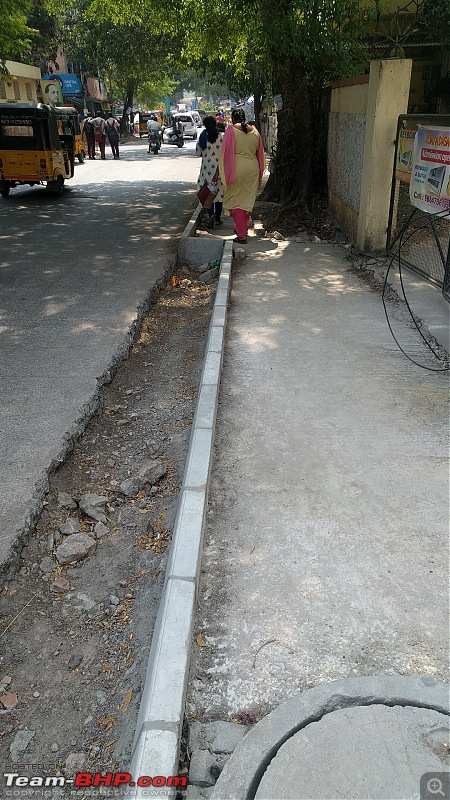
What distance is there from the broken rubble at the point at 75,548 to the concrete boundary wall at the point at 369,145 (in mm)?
6649

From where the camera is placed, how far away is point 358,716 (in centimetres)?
214

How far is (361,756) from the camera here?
6.48ft

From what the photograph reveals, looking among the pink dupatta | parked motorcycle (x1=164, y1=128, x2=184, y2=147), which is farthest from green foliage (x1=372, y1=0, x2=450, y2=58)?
parked motorcycle (x1=164, y1=128, x2=184, y2=147)

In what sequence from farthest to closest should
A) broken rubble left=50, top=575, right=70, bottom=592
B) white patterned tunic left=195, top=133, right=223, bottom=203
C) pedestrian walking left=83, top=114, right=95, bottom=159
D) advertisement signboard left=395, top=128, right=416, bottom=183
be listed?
pedestrian walking left=83, top=114, right=95, bottom=159 → white patterned tunic left=195, top=133, right=223, bottom=203 → advertisement signboard left=395, top=128, right=416, bottom=183 → broken rubble left=50, top=575, right=70, bottom=592

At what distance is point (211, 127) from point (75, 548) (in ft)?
30.1

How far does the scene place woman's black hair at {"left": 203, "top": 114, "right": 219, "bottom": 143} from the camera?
10.6m

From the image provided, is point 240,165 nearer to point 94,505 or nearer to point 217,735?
point 94,505

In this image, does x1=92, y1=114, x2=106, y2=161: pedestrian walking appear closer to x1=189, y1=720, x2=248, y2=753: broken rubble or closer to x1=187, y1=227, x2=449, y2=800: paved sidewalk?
x1=187, y1=227, x2=449, y2=800: paved sidewalk

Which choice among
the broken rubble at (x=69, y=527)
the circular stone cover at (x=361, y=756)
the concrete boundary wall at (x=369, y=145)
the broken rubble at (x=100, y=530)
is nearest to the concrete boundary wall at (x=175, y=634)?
the circular stone cover at (x=361, y=756)

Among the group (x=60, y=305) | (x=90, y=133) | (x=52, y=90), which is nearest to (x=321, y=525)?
(x=60, y=305)

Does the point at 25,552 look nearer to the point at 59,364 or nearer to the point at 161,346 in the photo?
the point at 59,364

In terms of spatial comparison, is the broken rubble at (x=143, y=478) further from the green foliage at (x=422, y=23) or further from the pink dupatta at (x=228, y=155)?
the green foliage at (x=422, y=23)

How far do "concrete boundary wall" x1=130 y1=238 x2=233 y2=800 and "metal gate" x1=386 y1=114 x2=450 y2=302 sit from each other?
Answer: 12.4 feet

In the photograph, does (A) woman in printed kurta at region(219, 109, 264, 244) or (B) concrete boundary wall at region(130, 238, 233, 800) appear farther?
(A) woman in printed kurta at region(219, 109, 264, 244)
